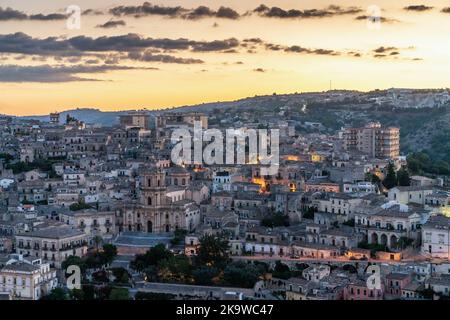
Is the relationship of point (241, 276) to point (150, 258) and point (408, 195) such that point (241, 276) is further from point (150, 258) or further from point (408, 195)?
point (408, 195)

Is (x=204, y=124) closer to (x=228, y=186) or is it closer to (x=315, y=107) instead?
(x=228, y=186)

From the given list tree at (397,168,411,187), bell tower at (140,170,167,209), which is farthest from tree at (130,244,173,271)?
tree at (397,168,411,187)

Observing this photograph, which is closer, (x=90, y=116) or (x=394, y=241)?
(x=394, y=241)

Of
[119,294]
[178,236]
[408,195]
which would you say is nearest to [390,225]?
[408,195]

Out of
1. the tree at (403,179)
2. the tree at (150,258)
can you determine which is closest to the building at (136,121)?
the tree at (403,179)

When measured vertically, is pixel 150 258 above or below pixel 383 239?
below
